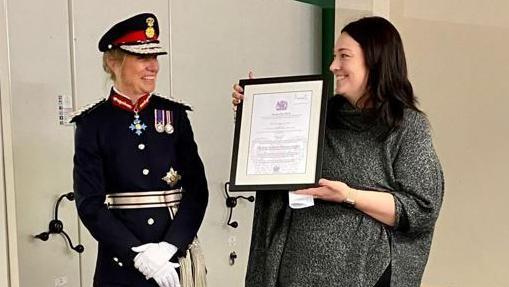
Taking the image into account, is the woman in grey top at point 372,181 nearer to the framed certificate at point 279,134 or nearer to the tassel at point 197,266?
the framed certificate at point 279,134

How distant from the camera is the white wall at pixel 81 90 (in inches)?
74.7

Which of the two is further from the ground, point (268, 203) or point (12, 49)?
point (12, 49)

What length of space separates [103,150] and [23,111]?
0.48 m

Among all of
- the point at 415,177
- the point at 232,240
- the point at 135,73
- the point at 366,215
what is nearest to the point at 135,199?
the point at 135,73

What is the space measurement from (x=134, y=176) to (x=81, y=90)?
62cm

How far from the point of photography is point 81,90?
208 centimetres

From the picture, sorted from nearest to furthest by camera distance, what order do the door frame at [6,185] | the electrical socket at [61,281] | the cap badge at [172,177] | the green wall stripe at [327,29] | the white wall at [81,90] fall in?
1. the cap badge at [172,177]
2. the door frame at [6,185]
3. the white wall at [81,90]
4. the electrical socket at [61,281]
5. the green wall stripe at [327,29]

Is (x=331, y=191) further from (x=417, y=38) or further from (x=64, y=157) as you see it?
(x=417, y=38)

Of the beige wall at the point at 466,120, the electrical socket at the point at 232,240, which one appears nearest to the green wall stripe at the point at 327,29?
the beige wall at the point at 466,120

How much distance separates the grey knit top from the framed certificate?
0.07 meters

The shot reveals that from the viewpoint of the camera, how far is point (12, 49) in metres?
1.87

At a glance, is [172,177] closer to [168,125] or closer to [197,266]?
[168,125]

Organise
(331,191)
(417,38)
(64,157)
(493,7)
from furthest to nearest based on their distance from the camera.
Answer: (417,38), (493,7), (64,157), (331,191)

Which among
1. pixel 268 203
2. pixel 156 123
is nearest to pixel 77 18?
pixel 156 123
